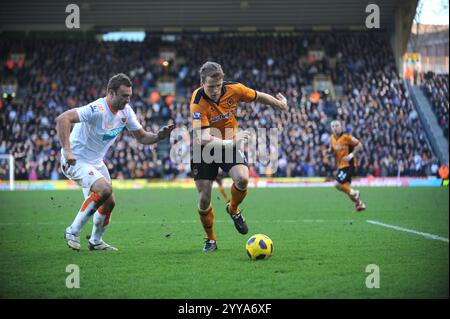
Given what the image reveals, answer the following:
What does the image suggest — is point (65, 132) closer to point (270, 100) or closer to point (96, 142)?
point (96, 142)

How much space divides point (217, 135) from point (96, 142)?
1.58m

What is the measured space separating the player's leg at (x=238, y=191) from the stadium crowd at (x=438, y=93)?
26.9m

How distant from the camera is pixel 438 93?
36.6m

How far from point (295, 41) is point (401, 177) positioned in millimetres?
13059

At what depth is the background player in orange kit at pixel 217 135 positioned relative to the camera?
27.7 feet

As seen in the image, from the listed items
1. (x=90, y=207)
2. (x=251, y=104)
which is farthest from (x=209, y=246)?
(x=251, y=104)

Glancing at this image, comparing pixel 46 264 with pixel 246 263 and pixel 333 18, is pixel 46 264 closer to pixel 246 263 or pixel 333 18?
pixel 246 263

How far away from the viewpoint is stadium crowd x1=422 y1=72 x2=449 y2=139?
114 feet

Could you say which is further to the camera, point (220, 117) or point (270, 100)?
point (270, 100)
